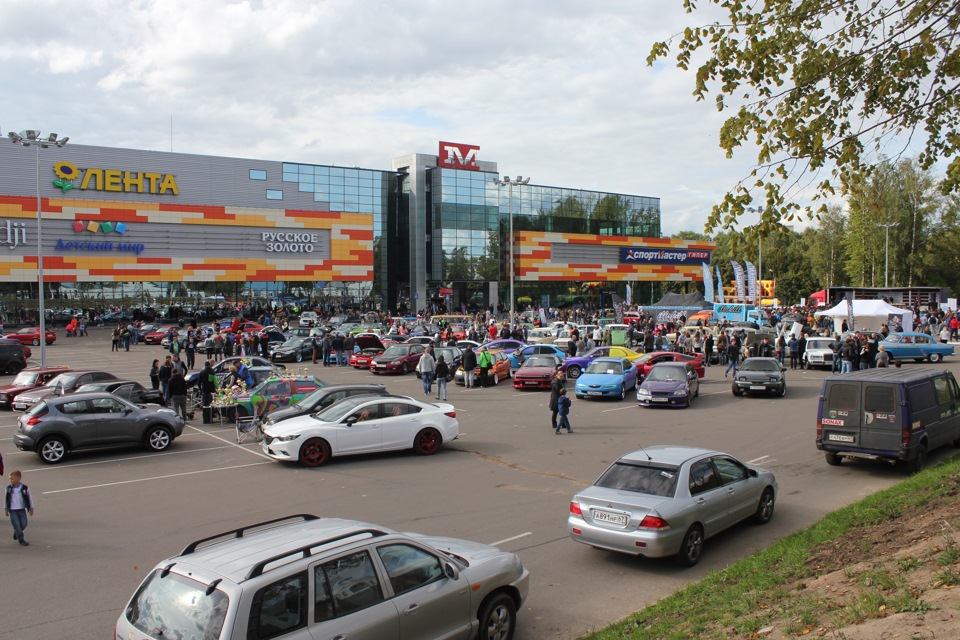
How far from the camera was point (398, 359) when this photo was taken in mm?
31531

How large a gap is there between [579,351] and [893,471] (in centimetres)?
2126

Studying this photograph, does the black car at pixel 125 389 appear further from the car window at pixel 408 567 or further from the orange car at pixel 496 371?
the car window at pixel 408 567

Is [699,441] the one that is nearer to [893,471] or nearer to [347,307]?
[893,471]

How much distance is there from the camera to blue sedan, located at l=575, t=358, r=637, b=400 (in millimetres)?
23719

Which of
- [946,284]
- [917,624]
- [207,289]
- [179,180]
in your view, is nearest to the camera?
[917,624]

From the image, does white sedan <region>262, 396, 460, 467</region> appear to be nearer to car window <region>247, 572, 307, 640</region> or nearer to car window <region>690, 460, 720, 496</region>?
car window <region>690, 460, 720, 496</region>

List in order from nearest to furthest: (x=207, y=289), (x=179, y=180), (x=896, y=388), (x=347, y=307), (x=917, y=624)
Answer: (x=917, y=624), (x=896, y=388), (x=179, y=180), (x=207, y=289), (x=347, y=307)

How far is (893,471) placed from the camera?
44.8ft

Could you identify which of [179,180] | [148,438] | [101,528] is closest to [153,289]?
[179,180]

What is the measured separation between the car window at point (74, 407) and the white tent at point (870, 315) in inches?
1459

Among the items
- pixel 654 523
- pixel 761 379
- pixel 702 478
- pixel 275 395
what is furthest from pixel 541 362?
pixel 654 523

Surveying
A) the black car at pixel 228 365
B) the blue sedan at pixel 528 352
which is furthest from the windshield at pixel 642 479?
the blue sedan at pixel 528 352

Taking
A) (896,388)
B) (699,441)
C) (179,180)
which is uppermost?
(179,180)

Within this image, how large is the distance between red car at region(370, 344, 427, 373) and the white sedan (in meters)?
15.2
